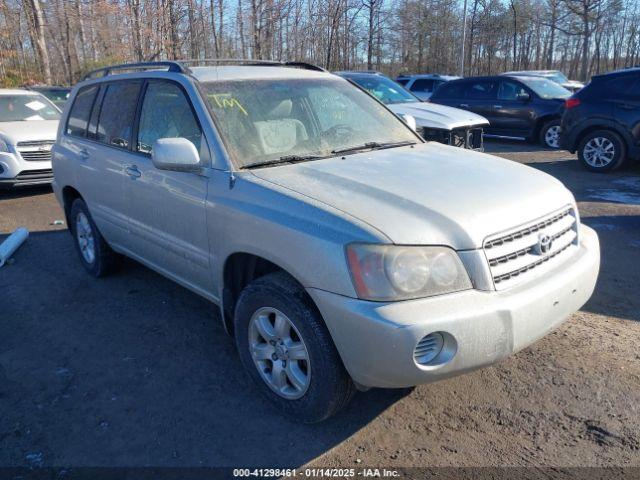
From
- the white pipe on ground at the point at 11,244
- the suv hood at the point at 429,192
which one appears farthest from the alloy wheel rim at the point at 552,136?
the white pipe on ground at the point at 11,244

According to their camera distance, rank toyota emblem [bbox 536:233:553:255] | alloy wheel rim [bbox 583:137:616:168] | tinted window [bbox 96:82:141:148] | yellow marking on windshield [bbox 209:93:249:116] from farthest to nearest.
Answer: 1. alloy wheel rim [bbox 583:137:616:168]
2. tinted window [bbox 96:82:141:148]
3. yellow marking on windshield [bbox 209:93:249:116]
4. toyota emblem [bbox 536:233:553:255]

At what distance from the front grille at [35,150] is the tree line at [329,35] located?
16351 millimetres

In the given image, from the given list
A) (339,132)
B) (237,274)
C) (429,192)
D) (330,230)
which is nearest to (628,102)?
(339,132)

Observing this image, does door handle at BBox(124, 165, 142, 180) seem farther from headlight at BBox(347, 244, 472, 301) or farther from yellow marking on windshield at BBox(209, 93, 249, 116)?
headlight at BBox(347, 244, 472, 301)

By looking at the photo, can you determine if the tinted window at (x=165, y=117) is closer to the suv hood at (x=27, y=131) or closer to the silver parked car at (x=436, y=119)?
the silver parked car at (x=436, y=119)

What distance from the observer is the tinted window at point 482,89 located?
43.1ft

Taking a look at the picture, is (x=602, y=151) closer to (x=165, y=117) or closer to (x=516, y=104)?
(x=516, y=104)

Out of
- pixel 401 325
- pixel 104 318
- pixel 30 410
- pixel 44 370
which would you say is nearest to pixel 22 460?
pixel 30 410

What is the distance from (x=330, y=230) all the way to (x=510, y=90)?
11.8 metres

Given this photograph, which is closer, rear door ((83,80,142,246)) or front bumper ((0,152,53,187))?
rear door ((83,80,142,246))

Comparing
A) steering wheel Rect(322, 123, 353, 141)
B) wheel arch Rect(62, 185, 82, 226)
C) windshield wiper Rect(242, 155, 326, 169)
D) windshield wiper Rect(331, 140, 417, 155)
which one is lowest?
wheel arch Rect(62, 185, 82, 226)

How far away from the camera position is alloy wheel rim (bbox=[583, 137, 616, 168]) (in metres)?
9.23

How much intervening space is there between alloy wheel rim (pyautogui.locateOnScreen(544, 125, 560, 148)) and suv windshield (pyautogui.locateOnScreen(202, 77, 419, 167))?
9306 mm

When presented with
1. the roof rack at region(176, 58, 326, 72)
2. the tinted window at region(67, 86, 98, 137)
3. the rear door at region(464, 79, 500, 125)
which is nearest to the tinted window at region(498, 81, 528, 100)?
the rear door at region(464, 79, 500, 125)
